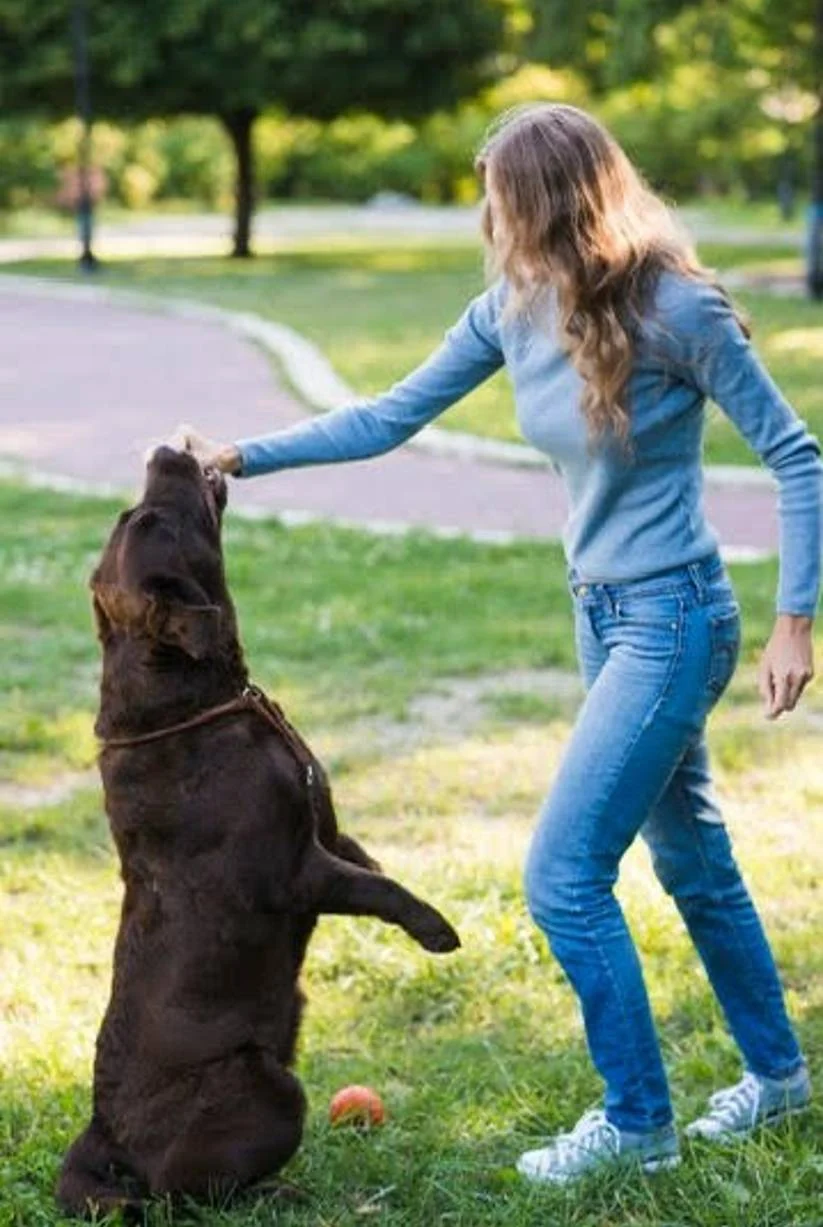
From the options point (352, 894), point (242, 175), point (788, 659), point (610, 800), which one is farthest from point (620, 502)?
point (242, 175)

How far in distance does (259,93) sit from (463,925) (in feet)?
113

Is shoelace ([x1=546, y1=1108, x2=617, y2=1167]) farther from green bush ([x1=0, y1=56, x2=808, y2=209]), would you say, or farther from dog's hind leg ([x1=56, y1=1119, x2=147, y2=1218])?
green bush ([x1=0, y1=56, x2=808, y2=209])

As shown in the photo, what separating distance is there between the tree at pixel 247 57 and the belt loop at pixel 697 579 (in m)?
35.3

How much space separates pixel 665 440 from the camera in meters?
4.16

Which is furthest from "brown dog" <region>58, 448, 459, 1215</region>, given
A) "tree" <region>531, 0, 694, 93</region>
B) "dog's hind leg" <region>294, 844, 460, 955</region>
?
"tree" <region>531, 0, 694, 93</region>

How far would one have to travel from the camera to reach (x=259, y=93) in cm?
3894

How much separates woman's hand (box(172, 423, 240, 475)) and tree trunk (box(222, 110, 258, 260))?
35.0 meters

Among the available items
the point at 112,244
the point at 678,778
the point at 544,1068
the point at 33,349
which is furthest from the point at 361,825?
the point at 112,244

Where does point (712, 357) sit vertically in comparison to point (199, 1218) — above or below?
above

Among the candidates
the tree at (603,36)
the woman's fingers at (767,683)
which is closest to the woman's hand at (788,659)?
the woman's fingers at (767,683)

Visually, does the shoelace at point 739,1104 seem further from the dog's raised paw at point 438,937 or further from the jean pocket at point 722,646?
the jean pocket at point 722,646

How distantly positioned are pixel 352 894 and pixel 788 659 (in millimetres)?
921

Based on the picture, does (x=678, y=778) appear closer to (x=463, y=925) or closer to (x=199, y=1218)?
(x=199, y=1218)

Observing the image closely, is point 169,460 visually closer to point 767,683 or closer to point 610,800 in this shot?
point 610,800
